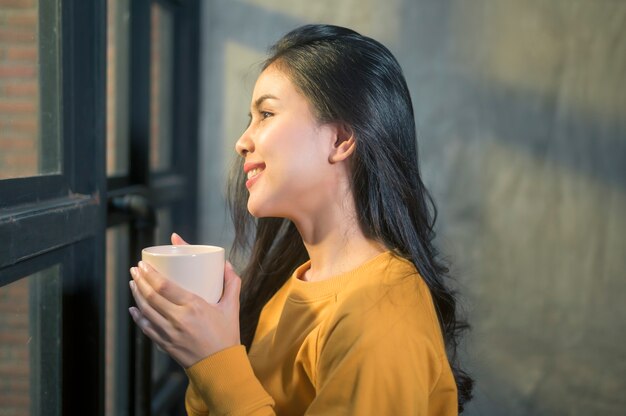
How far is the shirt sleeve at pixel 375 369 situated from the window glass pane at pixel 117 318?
1.05 metres

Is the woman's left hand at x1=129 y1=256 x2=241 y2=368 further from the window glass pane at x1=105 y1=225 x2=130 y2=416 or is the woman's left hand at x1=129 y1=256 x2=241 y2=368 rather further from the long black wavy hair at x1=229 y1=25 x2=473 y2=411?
the window glass pane at x1=105 y1=225 x2=130 y2=416

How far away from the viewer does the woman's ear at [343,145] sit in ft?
3.25

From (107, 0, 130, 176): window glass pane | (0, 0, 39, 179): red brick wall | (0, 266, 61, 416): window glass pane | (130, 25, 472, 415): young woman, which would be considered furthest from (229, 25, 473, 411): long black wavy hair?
(107, 0, 130, 176): window glass pane

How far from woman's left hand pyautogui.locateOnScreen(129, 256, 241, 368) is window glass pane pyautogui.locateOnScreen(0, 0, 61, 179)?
321 mm

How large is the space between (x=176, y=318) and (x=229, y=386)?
0.12 meters

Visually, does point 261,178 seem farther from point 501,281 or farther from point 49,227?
point 501,281

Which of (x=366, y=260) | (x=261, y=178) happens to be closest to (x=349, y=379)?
(x=366, y=260)

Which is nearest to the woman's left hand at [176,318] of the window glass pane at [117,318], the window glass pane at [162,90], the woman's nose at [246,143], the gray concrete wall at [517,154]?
the woman's nose at [246,143]

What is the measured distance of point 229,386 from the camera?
34.0 inches

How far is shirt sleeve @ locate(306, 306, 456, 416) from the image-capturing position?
0.82 m

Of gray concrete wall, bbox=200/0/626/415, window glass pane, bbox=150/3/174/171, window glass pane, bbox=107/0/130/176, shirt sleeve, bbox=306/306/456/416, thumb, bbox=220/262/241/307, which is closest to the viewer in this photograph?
shirt sleeve, bbox=306/306/456/416

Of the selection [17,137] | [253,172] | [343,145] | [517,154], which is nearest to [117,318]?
[17,137]

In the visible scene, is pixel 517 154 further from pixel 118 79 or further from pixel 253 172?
pixel 253 172

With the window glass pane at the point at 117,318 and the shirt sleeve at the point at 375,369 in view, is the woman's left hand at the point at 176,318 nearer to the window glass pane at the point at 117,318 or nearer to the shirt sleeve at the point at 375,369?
the shirt sleeve at the point at 375,369
